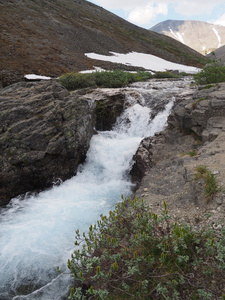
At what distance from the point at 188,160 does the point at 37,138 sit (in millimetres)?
6360

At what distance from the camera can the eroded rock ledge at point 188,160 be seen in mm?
5273

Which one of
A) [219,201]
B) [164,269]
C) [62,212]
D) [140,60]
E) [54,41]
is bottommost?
[62,212]

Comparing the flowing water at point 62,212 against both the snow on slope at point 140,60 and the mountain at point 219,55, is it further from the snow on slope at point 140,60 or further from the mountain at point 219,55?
the snow on slope at point 140,60

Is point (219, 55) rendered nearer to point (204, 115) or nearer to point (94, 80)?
point (94, 80)

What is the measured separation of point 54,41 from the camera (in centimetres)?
3525

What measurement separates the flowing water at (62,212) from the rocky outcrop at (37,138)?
690 mm

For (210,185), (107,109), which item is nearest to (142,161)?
(210,185)

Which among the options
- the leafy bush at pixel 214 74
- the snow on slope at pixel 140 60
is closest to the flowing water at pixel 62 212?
the leafy bush at pixel 214 74

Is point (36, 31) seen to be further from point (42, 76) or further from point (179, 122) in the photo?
point (179, 122)

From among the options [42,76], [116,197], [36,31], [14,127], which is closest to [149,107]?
[116,197]

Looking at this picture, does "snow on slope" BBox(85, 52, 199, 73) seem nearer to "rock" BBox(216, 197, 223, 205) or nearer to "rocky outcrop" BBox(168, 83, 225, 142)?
"rocky outcrop" BBox(168, 83, 225, 142)

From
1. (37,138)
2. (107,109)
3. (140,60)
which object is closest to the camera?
(37,138)

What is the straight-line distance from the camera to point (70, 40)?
3888 centimetres

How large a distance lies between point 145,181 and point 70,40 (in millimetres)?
38308
